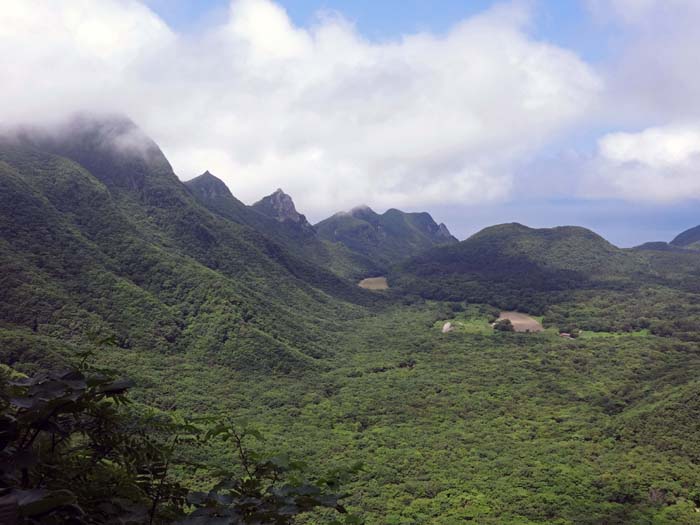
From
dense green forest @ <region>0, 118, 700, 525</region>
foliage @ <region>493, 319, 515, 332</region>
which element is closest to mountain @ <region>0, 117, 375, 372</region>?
dense green forest @ <region>0, 118, 700, 525</region>

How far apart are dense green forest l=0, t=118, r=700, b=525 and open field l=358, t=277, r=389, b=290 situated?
1836 centimetres

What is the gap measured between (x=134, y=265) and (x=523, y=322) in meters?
84.0

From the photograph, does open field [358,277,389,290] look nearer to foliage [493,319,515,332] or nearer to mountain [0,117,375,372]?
mountain [0,117,375,372]

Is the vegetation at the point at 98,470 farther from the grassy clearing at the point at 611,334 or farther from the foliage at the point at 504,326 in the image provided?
the foliage at the point at 504,326

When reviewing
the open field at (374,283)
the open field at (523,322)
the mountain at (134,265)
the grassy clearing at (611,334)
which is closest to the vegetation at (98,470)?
the mountain at (134,265)

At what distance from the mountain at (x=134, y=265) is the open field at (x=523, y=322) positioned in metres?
40.5

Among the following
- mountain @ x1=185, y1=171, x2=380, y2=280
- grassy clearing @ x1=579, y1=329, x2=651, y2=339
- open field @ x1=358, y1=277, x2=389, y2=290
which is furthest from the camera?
mountain @ x1=185, y1=171, x2=380, y2=280

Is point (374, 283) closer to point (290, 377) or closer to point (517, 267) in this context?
point (517, 267)

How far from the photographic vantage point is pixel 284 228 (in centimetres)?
18900

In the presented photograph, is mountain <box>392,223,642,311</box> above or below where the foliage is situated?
above

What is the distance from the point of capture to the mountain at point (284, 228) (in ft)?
556

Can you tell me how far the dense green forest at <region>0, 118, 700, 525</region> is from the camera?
3.51 metres

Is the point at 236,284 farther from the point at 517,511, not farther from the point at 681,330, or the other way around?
the point at 681,330

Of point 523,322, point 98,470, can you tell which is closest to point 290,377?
point 523,322
